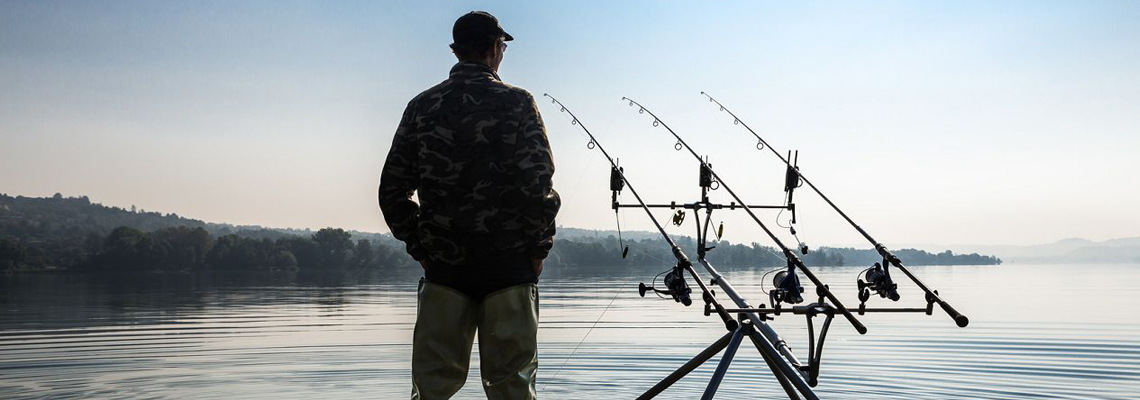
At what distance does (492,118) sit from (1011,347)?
1431 centimetres

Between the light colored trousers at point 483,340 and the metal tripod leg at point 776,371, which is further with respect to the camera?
the metal tripod leg at point 776,371

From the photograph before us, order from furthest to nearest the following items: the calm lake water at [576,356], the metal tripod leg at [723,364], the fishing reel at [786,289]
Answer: the calm lake water at [576,356] → the fishing reel at [786,289] → the metal tripod leg at [723,364]

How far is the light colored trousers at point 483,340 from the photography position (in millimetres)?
4012

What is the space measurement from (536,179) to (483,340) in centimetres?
73

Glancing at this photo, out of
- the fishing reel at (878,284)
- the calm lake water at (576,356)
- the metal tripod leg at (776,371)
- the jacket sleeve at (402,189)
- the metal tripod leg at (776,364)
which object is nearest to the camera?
the jacket sleeve at (402,189)

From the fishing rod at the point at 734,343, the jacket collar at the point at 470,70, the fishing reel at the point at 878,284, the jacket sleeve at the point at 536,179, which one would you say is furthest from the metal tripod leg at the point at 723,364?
the jacket collar at the point at 470,70

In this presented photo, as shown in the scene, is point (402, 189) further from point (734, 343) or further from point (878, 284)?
point (878, 284)

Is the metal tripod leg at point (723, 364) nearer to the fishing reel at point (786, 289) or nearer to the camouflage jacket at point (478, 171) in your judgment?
the fishing reel at point (786, 289)

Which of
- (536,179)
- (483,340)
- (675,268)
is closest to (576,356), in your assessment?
(675,268)

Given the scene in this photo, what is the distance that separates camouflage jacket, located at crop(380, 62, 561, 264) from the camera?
3957mm

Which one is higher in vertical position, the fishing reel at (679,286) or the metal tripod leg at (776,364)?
the fishing reel at (679,286)

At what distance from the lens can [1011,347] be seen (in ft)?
51.6

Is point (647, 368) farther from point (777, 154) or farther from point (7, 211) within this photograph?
point (7, 211)

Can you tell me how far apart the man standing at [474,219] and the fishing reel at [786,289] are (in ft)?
9.39
